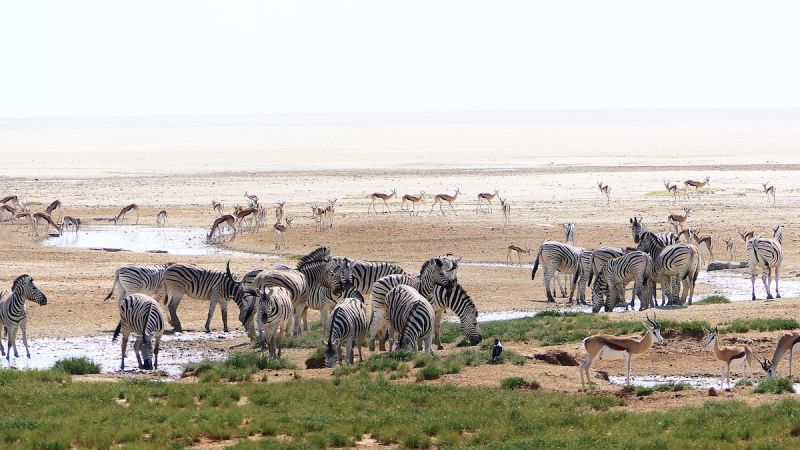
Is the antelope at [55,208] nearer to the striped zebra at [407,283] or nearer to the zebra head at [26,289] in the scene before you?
the zebra head at [26,289]

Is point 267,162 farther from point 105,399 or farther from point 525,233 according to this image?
point 105,399

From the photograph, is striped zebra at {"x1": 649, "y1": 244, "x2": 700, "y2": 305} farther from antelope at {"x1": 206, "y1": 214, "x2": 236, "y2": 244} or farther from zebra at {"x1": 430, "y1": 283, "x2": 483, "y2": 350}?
antelope at {"x1": 206, "y1": 214, "x2": 236, "y2": 244}

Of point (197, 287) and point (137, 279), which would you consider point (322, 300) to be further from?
point (137, 279)

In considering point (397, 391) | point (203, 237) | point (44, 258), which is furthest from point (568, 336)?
point (203, 237)

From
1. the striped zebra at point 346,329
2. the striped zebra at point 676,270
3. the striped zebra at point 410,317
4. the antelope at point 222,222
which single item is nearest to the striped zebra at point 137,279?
the striped zebra at point 346,329

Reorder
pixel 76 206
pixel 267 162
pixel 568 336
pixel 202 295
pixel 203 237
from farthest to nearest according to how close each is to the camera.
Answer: pixel 267 162 → pixel 76 206 → pixel 203 237 → pixel 202 295 → pixel 568 336

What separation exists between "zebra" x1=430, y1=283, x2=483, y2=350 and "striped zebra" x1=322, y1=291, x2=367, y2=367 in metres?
1.72

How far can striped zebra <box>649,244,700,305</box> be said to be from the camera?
2517 cm

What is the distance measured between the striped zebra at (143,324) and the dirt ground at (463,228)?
2353 mm

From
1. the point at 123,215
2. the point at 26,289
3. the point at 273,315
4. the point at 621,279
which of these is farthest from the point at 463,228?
the point at 273,315

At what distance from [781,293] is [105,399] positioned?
1772 centimetres

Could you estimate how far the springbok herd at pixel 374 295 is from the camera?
58.5 ft

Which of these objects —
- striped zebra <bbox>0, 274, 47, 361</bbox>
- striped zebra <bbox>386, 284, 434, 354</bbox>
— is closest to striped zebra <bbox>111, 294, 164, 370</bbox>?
striped zebra <bbox>0, 274, 47, 361</bbox>

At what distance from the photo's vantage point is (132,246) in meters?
37.7
